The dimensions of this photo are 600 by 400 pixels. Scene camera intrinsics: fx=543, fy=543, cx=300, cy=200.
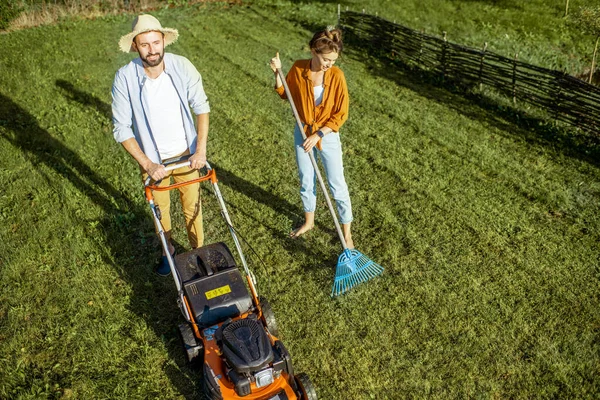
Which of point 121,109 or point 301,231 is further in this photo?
point 301,231

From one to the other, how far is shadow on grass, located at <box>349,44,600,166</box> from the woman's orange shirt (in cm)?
409

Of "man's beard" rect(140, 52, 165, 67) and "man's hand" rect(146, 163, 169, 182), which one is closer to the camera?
"man's beard" rect(140, 52, 165, 67)

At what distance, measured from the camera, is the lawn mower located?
3.35 meters

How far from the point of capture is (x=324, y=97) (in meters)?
4.55

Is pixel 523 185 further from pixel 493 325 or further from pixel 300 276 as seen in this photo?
pixel 300 276

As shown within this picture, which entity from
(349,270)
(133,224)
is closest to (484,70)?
(349,270)

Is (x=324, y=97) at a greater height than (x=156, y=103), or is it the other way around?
(x=156, y=103)

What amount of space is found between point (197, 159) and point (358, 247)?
2124 millimetres

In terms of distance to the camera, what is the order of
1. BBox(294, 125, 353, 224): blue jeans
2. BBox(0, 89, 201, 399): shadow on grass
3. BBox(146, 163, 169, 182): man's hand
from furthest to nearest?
BBox(294, 125, 353, 224): blue jeans
BBox(0, 89, 201, 399): shadow on grass
BBox(146, 163, 169, 182): man's hand

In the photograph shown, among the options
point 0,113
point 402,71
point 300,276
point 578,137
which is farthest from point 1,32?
point 578,137

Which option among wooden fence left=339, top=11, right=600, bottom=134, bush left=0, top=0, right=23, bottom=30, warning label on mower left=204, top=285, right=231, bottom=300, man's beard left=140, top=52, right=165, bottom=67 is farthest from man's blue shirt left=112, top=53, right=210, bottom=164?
bush left=0, top=0, right=23, bottom=30

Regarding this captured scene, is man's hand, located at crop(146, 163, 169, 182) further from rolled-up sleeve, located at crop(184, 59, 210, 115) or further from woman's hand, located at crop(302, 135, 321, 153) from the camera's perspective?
woman's hand, located at crop(302, 135, 321, 153)

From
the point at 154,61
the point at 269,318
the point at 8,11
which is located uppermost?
the point at 154,61

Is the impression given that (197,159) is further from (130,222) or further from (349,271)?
(130,222)
